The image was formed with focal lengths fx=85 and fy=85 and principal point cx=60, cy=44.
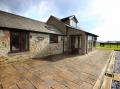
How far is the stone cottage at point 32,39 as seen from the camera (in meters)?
6.80

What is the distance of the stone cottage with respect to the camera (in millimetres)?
6797

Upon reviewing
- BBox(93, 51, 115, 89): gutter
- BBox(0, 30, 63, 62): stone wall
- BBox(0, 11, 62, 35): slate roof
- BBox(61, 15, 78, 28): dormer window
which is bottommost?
BBox(93, 51, 115, 89): gutter

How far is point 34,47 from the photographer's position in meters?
8.83

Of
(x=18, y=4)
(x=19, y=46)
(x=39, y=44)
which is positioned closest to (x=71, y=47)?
(x=39, y=44)

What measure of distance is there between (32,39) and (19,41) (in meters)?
1.33

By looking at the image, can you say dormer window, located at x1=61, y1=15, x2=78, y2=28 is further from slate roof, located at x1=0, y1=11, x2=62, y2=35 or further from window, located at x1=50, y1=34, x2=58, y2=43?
slate roof, located at x1=0, y1=11, x2=62, y2=35

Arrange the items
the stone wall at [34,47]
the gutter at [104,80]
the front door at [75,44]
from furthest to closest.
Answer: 1. the front door at [75,44]
2. the stone wall at [34,47]
3. the gutter at [104,80]

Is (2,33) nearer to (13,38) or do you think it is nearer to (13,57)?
(13,38)

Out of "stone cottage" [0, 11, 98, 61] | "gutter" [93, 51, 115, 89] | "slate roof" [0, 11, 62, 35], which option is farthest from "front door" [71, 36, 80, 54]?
"gutter" [93, 51, 115, 89]

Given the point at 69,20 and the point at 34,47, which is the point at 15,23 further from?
the point at 69,20

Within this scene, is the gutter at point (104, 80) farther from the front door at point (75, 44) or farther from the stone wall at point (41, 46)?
the front door at point (75, 44)

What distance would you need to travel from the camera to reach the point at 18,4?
9633mm

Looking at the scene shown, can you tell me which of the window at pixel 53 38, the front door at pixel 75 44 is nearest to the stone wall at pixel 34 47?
the window at pixel 53 38

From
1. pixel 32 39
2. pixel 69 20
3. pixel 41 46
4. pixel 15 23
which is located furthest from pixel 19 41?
pixel 69 20
